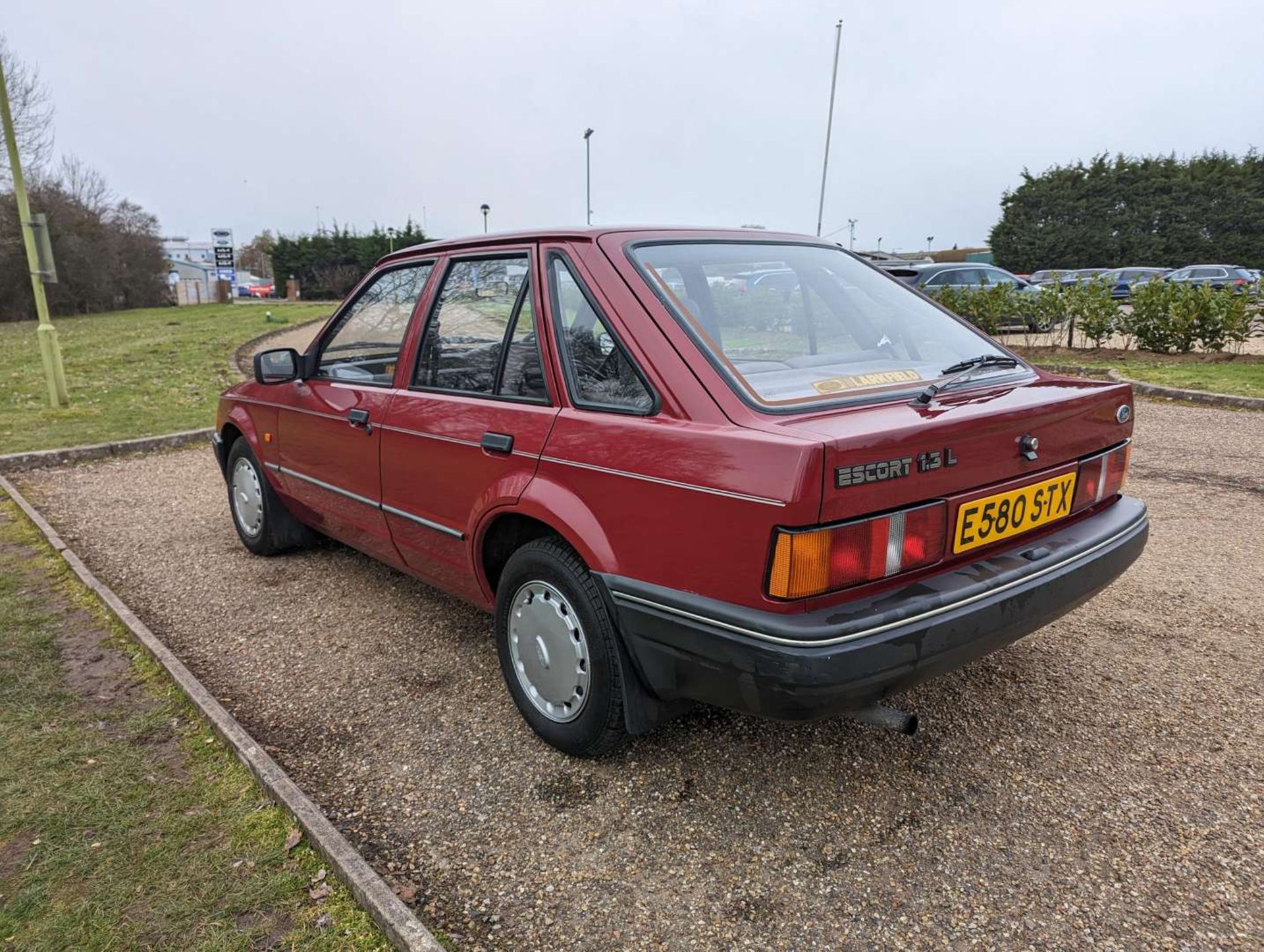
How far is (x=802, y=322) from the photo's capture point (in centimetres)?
284

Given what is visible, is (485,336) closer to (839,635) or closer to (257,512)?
(839,635)

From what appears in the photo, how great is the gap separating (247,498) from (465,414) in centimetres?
260

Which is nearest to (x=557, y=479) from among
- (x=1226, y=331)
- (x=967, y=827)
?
(x=967, y=827)

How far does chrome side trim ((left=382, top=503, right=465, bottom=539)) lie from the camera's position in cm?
306

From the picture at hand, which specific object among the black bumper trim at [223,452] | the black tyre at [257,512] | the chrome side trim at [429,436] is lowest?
the black tyre at [257,512]

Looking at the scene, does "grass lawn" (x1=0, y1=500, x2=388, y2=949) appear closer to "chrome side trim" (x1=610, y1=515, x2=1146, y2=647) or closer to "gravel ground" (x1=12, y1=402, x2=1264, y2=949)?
"gravel ground" (x1=12, y1=402, x2=1264, y2=949)

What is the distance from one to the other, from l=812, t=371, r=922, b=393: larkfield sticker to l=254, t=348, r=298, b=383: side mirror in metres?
2.75

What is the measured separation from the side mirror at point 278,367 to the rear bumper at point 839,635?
248 cm

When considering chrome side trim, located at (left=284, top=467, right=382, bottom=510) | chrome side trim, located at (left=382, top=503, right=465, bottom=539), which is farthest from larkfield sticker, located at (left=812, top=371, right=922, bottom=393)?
chrome side trim, located at (left=284, top=467, right=382, bottom=510)

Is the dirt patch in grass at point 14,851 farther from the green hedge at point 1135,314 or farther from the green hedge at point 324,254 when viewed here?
the green hedge at point 324,254

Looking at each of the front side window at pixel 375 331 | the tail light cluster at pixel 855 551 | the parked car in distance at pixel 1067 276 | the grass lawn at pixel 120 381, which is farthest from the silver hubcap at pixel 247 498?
the parked car in distance at pixel 1067 276

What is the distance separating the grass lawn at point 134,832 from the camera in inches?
81.1

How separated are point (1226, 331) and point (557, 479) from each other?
1323cm

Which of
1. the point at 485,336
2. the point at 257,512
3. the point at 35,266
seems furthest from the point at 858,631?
the point at 35,266
